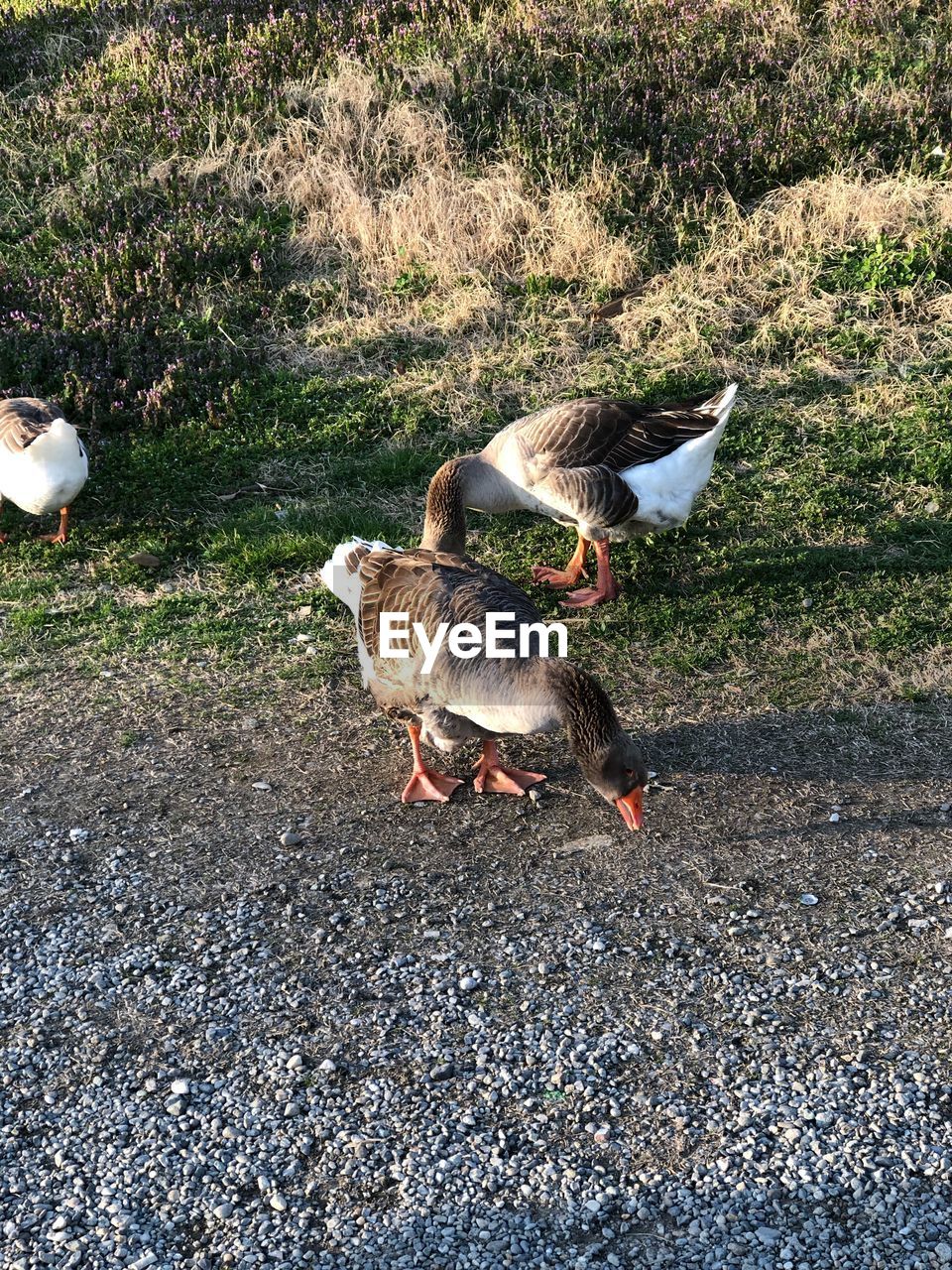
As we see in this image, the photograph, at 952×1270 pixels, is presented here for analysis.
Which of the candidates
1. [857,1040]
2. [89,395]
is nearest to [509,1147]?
[857,1040]

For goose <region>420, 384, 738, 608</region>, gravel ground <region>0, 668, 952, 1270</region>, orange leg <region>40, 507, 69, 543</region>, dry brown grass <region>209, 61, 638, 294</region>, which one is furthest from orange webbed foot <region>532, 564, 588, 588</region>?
dry brown grass <region>209, 61, 638, 294</region>

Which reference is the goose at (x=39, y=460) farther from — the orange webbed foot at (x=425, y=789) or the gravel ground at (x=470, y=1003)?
the orange webbed foot at (x=425, y=789)

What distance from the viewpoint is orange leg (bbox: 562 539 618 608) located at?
Answer: 271 inches

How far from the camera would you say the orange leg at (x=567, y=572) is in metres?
7.09

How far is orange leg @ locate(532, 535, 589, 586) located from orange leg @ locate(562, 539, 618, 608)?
176mm

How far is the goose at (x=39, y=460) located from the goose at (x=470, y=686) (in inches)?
88.4

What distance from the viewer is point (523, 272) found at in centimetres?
980

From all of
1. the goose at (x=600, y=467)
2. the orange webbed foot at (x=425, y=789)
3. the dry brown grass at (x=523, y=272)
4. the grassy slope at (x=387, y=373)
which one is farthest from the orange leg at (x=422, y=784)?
the dry brown grass at (x=523, y=272)

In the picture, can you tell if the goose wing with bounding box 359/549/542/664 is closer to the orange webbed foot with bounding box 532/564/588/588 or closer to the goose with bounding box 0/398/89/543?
the orange webbed foot with bounding box 532/564/588/588

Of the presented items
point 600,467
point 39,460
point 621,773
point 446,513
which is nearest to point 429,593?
point 621,773

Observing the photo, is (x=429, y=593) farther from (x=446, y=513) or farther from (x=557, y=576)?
(x=557, y=576)

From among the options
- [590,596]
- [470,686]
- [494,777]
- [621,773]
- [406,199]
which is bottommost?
[590,596]

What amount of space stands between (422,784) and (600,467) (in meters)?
2.11

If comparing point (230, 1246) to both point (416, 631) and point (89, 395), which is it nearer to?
point (416, 631)
